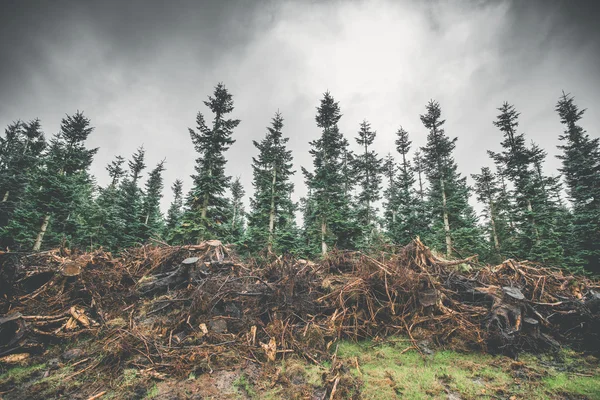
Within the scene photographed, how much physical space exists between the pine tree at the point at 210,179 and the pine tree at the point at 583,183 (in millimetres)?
25562

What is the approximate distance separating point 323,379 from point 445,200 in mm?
20407

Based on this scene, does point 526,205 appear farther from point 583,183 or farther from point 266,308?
point 266,308

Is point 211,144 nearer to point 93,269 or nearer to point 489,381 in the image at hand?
point 93,269

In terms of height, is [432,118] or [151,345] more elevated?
[432,118]

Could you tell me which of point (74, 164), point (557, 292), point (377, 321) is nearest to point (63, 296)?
point (377, 321)

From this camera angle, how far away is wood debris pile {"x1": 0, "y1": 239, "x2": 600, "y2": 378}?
4289mm

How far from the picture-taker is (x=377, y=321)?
5.56 m

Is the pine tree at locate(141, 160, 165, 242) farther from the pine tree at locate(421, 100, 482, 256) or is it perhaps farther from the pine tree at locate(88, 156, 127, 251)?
the pine tree at locate(421, 100, 482, 256)

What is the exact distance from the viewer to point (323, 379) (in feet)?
11.9

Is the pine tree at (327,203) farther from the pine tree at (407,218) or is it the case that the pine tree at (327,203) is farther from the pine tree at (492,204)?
the pine tree at (492,204)

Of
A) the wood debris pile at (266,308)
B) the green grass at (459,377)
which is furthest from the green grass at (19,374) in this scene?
the green grass at (459,377)

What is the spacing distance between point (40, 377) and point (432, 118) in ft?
90.9

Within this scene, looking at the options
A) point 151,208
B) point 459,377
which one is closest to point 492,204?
point 459,377

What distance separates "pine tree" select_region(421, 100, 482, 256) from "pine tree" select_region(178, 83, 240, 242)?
700 inches
